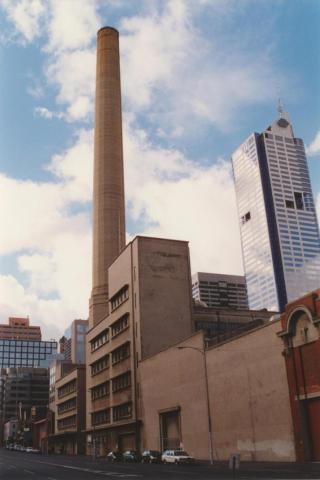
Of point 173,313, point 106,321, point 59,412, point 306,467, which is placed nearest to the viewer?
point 306,467

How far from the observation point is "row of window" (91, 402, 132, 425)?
79594 mm

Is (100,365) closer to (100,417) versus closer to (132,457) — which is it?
(100,417)

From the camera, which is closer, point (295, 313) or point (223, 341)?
point (295, 313)

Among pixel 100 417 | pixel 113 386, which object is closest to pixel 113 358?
pixel 113 386

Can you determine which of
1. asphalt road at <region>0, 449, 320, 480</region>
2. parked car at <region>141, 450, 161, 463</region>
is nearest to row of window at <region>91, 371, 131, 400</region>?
parked car at <region>141, 450, 161, 463</region>

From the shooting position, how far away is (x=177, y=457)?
52375 millimetres

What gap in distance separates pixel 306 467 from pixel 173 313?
132ft

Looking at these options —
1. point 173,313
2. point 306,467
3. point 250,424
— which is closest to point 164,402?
point 173,313

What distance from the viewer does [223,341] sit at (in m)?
56.2

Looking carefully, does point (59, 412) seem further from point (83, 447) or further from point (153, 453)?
point (153, 453)

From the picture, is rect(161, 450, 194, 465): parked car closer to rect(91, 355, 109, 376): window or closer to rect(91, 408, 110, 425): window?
rect(91, 408, 110, 425): window

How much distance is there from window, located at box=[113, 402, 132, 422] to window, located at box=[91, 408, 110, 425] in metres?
4.20

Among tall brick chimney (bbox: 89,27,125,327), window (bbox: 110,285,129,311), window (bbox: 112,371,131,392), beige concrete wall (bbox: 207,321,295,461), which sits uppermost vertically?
tall brick chimney (bbox: 89,27,125,327)

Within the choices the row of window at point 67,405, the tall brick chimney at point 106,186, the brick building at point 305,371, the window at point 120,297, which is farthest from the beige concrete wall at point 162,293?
the row of window at point 67,405
